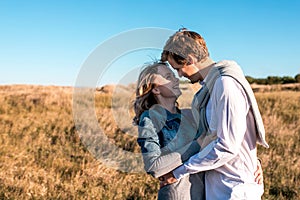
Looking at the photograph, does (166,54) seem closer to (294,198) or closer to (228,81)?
(228,81)

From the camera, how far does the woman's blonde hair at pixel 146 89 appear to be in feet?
7.67

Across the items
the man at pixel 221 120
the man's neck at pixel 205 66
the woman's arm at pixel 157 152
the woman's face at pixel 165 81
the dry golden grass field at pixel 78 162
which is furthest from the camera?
the dry golden grass field at pixel 78 162

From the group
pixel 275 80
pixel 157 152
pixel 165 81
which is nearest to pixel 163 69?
pixel 165 81

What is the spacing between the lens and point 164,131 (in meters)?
2.21

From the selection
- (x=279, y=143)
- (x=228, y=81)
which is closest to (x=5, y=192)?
(x=228, y=81)

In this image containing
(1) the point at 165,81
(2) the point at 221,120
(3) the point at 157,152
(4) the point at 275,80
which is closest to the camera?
(2) the point at 221,120

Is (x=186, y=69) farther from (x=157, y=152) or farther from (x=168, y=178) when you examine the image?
(x=168, y=178)

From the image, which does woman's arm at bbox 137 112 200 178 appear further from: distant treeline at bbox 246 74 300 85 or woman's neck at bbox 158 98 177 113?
distant treeline at bbox 246 74 300 85

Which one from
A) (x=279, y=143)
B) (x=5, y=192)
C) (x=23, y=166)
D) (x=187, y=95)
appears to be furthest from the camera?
(x=279, y=143)

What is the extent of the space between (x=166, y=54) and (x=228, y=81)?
50 cm

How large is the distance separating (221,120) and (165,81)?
0.52 m

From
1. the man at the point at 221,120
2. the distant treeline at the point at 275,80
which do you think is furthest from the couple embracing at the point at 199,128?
the distant treeline at the point at 275,80

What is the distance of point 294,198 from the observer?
464cm

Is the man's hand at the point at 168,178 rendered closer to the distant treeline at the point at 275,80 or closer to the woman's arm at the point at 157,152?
the woman's arm at the point at 157,152
